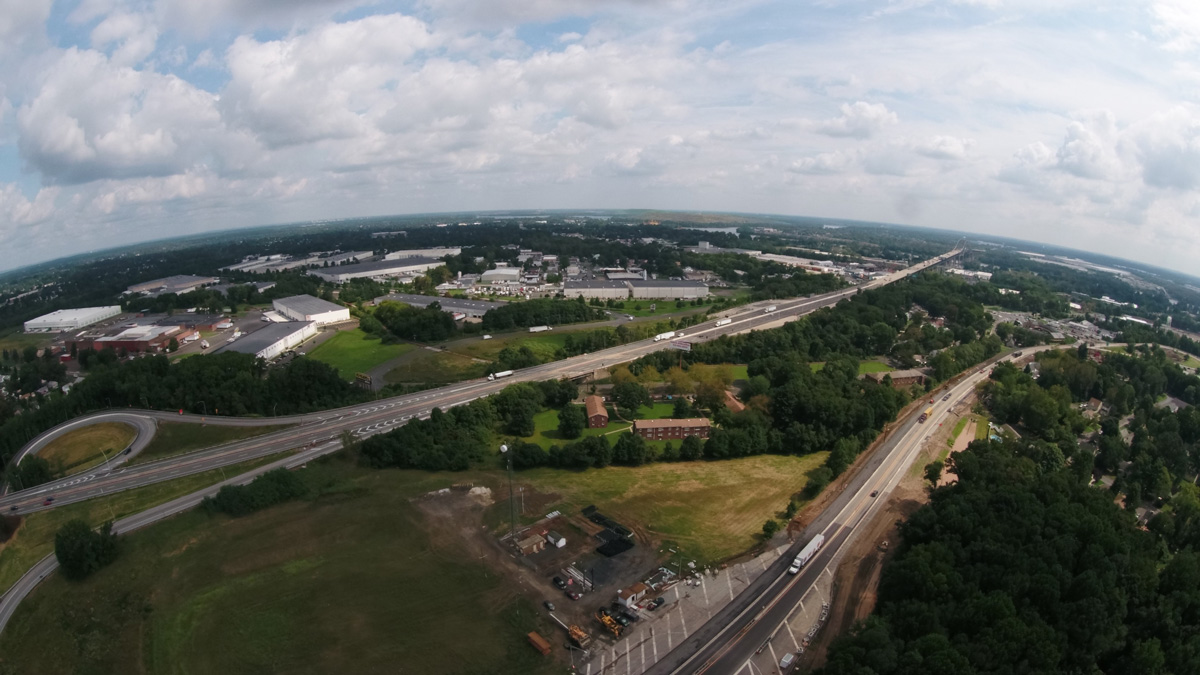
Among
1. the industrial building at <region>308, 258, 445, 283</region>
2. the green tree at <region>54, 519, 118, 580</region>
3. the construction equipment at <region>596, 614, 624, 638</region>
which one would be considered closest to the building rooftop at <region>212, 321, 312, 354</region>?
the green tree at <region>54, 519, 118, 580</region>

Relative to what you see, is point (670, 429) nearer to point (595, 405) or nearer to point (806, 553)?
point (595, 405)

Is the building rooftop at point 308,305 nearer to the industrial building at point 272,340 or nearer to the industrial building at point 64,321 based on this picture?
the industrial building at point 272,340

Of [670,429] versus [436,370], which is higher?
[436,370]

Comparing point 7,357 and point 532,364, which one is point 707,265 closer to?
point 532,364

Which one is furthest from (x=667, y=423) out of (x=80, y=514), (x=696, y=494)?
Result: (x=80, y=514)

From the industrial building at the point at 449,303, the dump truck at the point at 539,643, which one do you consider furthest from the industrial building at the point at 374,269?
the dump truck at the point at 539,643

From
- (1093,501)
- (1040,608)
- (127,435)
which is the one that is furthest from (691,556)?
(127,435)
